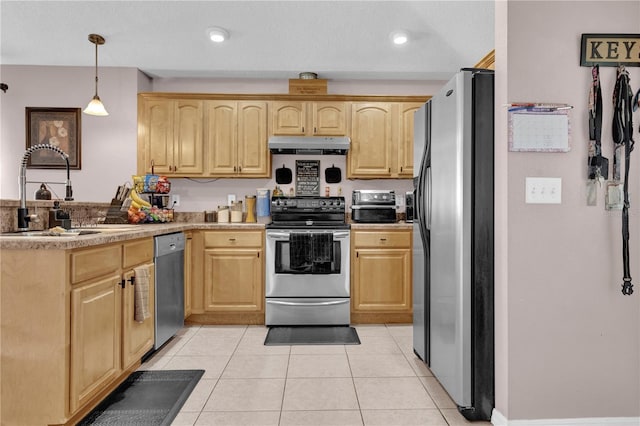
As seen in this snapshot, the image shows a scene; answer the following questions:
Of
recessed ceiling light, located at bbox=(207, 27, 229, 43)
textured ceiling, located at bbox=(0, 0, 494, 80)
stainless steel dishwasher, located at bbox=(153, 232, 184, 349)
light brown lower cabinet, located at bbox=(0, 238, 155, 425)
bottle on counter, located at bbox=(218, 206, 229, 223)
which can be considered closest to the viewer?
light brown lower cabinet, located at bbox=(0, 238, 155, 425)

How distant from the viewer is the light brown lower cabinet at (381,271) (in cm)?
345

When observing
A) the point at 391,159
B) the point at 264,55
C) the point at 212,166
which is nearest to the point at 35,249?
the point at 212,166

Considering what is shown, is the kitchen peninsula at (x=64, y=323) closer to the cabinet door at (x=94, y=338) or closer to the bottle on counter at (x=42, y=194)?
the cabinet door at (x=94, y=338)

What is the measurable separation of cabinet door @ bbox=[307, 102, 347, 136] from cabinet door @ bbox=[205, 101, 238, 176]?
2.75ft

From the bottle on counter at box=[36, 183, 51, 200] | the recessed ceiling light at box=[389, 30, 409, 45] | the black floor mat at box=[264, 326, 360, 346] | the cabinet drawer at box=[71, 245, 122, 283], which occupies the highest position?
the recessed ceiling light at box=[389, 30, 409, 45]

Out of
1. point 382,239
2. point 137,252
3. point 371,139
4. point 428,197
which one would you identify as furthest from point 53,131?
point 428,197

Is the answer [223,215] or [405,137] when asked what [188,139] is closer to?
[223,215]

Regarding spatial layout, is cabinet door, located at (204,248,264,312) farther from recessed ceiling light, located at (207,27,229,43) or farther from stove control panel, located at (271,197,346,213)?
recessed ceiling light, located at (207,27,229,43)

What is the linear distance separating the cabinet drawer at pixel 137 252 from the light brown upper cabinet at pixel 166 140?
1501 millimetres

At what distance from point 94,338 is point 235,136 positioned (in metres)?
2.47

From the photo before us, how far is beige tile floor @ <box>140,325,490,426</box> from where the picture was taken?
1.88 meters

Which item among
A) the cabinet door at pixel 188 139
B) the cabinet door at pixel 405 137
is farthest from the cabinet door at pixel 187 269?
the cabinet door at pixel 405 137

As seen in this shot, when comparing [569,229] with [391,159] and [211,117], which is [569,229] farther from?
[211,117]

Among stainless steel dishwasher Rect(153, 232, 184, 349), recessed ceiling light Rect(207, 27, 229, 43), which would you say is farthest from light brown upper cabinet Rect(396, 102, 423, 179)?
stainless steel dishwasher Rect(153, 232, 184, 349)
